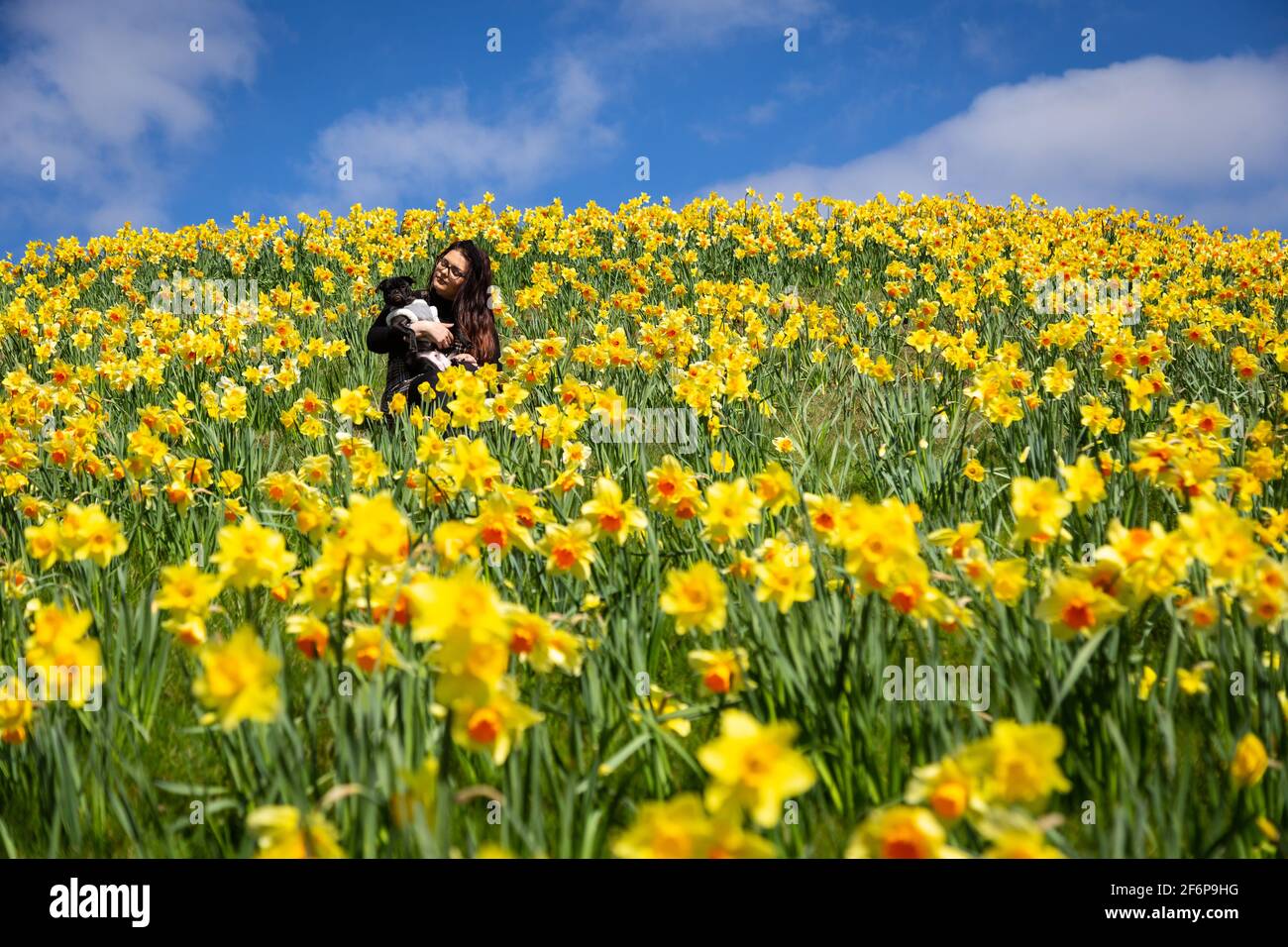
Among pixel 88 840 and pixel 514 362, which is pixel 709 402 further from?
pixel 88 840

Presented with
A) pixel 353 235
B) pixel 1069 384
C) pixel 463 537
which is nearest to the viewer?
pixel 463 537

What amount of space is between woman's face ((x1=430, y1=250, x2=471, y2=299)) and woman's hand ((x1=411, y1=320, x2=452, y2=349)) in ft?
1.44

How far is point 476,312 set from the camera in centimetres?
564

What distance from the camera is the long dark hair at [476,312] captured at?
5.63 metres

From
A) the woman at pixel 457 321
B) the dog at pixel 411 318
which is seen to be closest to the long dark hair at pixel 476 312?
the woman at pixel 457 321

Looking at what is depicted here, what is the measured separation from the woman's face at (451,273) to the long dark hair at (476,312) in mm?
31

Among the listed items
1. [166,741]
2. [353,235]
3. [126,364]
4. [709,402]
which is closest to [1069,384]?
[709,402]

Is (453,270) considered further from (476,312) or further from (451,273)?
(476,312)

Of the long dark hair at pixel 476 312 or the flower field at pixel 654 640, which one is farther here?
the long dark hair at pixel 476 312

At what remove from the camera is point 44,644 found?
1.48m

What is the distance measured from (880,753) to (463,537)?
1112 mm

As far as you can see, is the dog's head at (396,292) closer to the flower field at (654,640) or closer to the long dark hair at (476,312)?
the long dark hair at (476,312)

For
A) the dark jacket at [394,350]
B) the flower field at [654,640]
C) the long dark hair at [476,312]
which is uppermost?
the long dark hair at [476,312]

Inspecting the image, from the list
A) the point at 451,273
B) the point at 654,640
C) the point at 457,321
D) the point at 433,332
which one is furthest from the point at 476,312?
the point at 654,640
